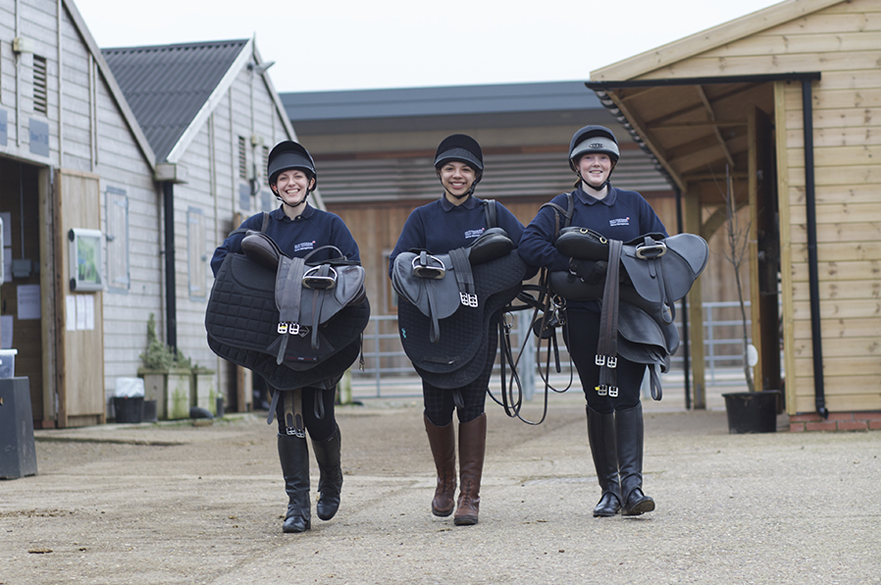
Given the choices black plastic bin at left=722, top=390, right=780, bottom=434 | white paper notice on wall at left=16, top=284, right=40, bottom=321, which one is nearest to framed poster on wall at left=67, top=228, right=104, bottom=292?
white paper notice on wall at left=16, top=284, right=40, bottom=321

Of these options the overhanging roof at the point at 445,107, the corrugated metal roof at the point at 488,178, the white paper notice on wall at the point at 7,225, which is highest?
the overhanging roof at the point at 445,107

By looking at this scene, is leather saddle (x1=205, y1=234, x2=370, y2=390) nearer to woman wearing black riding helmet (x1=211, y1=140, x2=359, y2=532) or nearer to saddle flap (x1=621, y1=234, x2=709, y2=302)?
woman wearing black riding helmet (x1=211, y1=140, x2=359, y2=532)

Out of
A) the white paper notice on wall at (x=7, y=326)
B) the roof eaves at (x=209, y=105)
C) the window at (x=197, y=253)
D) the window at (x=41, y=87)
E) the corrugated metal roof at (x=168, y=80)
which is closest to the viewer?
the window at (x=41, y=87)

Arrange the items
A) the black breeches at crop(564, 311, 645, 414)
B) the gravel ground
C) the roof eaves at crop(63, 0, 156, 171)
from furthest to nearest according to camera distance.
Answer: the roof eaves at crop(63, 0, 156, 171)
the black breeches at crop(564, 311, 645, 414)
the gravel ground

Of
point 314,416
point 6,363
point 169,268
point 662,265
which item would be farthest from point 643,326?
point 169,268

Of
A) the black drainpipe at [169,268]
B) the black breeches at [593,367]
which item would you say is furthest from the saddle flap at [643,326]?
the black drainpipe at [169,268]

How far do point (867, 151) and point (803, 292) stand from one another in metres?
1.29

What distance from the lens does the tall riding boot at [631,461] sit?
4.70 meters

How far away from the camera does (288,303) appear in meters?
4.67

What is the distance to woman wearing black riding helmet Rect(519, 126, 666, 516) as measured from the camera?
4.85 meters

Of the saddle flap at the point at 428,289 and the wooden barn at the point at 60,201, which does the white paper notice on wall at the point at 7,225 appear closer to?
the wooden barn at the point at 60,201

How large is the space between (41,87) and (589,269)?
27.0ft

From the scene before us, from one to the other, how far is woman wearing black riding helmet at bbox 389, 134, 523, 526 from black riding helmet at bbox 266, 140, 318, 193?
527 millimetres

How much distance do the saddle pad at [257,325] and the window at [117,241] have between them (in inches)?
318
